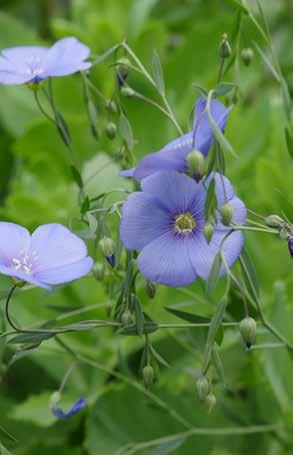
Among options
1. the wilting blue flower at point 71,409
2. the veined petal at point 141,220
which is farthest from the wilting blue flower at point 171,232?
the wilting blue flower at point 71,409

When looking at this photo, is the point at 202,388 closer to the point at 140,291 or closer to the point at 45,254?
the point at 45,254

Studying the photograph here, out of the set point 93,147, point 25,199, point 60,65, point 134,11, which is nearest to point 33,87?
point 60,65

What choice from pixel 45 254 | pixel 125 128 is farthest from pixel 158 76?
pixel 45 254

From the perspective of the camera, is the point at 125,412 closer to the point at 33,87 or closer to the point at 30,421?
the point at 30,421

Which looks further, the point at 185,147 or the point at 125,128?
the point at 125,128

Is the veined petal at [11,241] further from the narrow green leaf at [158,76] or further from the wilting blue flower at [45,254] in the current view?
the narrow green leaf at [158,76]

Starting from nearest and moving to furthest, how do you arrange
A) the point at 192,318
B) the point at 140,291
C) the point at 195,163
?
the point at 195,163
the point at 192,318
the point at 140,291

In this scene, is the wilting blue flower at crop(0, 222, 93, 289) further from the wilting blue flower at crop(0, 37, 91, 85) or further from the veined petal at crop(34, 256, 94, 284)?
the wilting blue flower at crop(0, 37, 91, 85)
